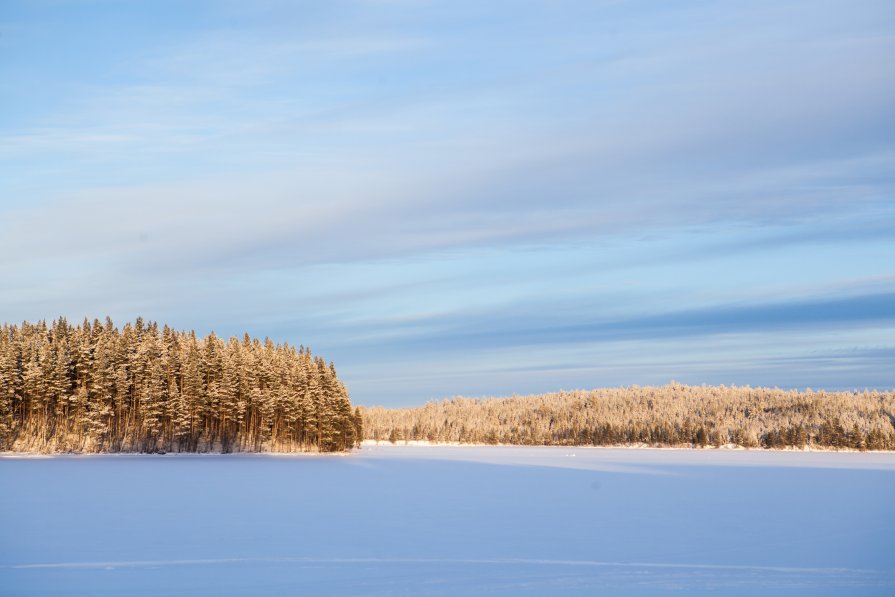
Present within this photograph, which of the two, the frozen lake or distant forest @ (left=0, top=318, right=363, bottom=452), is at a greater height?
distant forest @ (left=0, top=318, right=363, bottom=452)

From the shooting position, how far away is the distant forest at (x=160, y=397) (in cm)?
10206

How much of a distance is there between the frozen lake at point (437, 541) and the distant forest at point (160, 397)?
193 ft

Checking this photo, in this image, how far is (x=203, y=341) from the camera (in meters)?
117

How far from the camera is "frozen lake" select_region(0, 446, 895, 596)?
19766 mm

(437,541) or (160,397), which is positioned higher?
(160,397)

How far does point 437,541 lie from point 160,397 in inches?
3387

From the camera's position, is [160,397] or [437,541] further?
[160,397]

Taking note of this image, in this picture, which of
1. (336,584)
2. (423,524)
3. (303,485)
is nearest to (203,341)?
(303,485)

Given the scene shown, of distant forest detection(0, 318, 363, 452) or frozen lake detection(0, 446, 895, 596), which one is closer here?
frozen lake detection(0, 446, 895, 596)

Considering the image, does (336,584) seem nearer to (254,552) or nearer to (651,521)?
(254,552)

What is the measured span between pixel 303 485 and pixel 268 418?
63.1 meters

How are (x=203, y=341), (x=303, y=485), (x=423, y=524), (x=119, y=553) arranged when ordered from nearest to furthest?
(x=119, y=553) → (x=423, y=524) → (x=303, y=485) → (x=203, y=341)

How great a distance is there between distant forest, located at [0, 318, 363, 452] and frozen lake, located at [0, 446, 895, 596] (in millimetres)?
58778

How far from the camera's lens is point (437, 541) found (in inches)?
1029
